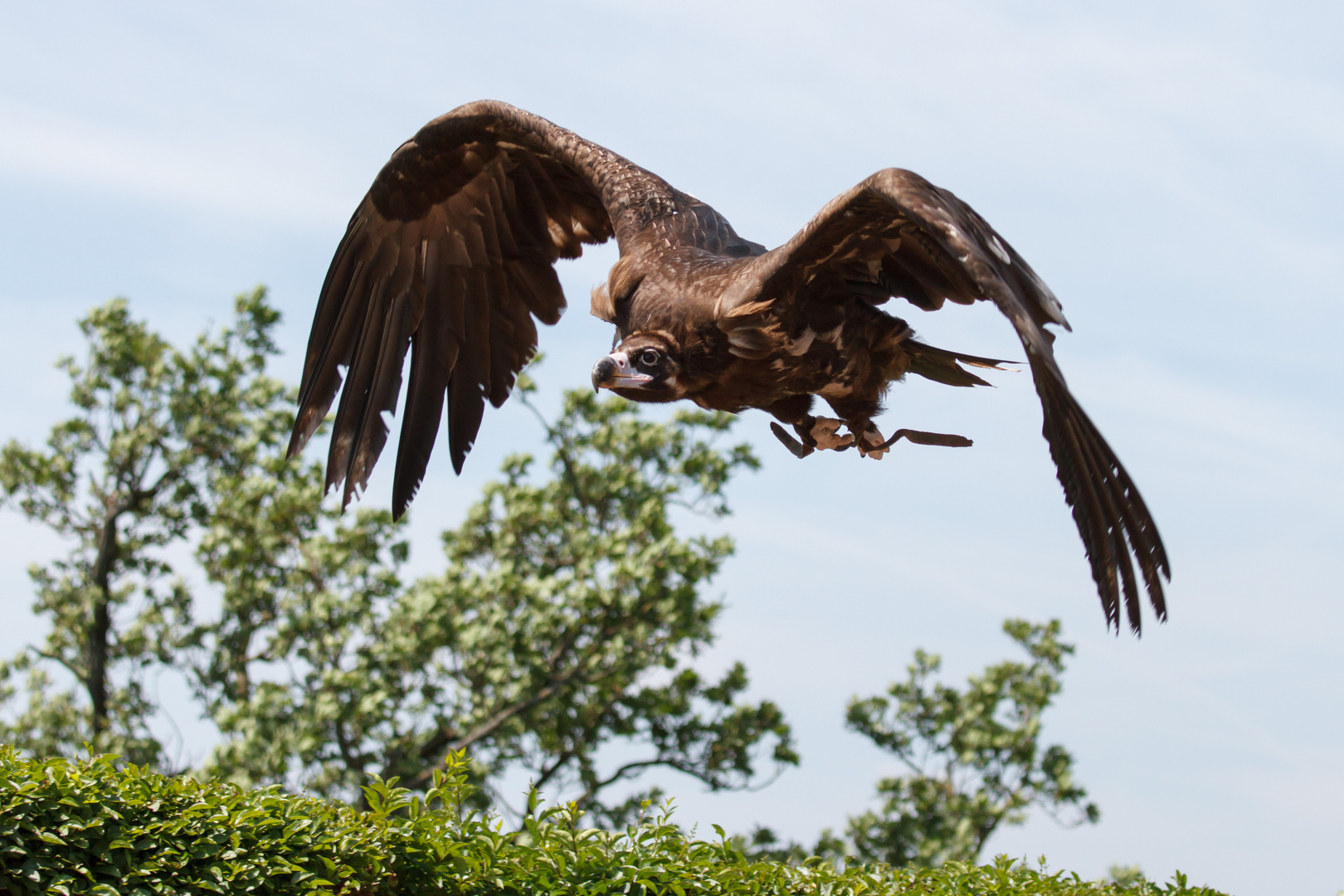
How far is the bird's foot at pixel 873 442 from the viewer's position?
4.70m

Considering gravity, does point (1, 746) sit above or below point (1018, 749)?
below

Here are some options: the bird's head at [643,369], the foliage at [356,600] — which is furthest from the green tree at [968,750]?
the bird's head at [643,369]

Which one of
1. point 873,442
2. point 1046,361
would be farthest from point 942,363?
point 1046,361

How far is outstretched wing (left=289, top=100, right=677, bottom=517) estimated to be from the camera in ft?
18.3

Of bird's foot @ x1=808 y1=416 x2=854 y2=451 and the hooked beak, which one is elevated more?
bird's foot @ x1=808 y1=416 x2=854 y2=451

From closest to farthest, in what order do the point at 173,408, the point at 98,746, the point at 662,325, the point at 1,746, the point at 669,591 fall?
the point at 1,746, the point at 662,325, the point at 669,591, the point at 98,746, the point at 173,408

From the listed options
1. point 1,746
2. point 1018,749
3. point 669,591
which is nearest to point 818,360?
point 1,746

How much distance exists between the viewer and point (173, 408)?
11914mm

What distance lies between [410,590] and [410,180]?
5.70 metres

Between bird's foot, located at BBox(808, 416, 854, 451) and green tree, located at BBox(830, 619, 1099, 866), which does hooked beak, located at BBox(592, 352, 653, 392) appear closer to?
bird's foot, located at BBox(808, 416, 854, 451)

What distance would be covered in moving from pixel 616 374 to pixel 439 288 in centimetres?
208

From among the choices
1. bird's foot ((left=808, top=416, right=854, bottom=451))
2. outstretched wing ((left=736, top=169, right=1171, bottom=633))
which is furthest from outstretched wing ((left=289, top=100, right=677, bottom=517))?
outstretched wing ((left=736, top=169, right=1171, bottom=633))

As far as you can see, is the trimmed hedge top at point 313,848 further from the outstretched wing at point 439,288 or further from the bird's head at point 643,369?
the outstretched wing at point 439,288

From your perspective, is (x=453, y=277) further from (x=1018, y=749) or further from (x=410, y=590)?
(x=1018, y=749)
